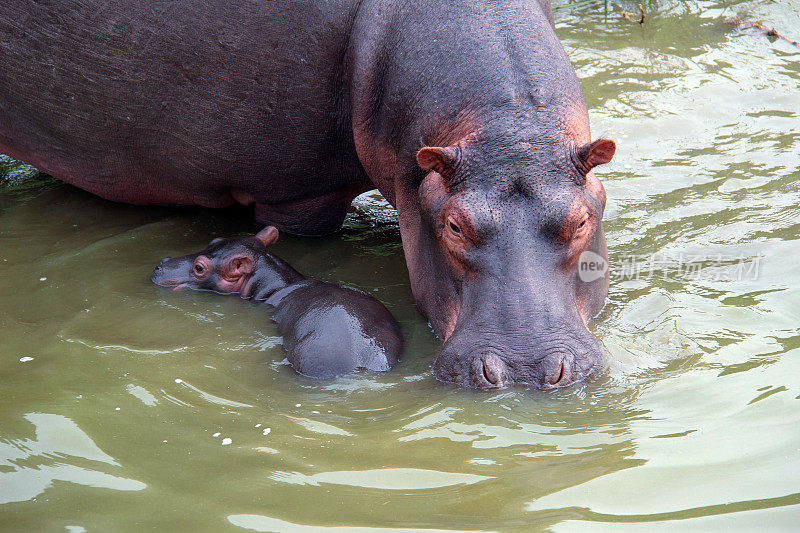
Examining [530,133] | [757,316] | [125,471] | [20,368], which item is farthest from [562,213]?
[20,368]

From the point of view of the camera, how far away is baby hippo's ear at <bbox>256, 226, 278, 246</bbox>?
486 cm

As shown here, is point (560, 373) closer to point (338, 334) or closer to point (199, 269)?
point (338, 334)

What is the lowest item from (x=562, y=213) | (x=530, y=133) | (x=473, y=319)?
(x=473, y=319)

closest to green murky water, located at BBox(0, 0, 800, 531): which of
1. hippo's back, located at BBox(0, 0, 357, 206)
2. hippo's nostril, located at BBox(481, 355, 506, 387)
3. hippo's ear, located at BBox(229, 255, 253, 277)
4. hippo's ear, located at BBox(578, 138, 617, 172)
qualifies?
hippo's nostril, located at BBox(481, 355, 506, 387)

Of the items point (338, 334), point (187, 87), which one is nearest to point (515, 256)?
point (338, 334)

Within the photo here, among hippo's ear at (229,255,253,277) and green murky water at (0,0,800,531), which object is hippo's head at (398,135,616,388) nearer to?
green murky water at (0,0,800,531)

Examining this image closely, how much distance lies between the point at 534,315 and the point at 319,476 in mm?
1025

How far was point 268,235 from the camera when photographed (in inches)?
192

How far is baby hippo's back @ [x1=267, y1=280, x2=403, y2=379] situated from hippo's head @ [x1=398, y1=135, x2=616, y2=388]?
0.91 ft

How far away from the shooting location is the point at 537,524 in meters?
2.60

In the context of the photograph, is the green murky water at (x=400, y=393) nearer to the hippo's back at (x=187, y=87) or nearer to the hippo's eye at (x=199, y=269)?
the hippo's eye at (x=199, y=269)

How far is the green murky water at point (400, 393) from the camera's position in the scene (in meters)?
2.73

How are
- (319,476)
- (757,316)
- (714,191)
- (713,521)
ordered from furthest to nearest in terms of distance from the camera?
(714,191) → (757,316) → (319,476) → (713,521)

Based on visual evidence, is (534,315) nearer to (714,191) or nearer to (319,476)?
(319,476)
